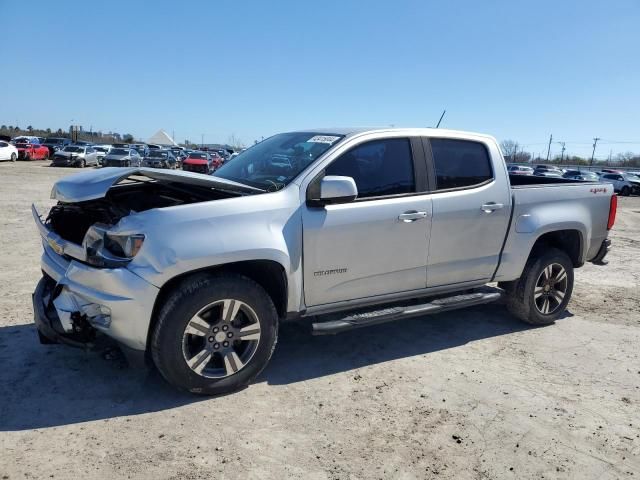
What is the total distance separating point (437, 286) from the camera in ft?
14.6

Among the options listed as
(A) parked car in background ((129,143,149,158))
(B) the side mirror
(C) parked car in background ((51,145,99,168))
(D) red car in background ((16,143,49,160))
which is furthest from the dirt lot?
(D) red car in background ((16,143,49,160))

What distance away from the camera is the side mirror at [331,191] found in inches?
141

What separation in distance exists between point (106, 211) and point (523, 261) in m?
3.82

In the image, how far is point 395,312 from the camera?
161 inches

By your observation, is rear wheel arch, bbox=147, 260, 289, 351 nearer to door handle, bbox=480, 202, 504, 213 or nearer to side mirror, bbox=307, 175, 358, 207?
side mirror, bbox=307, 175, 358, 207

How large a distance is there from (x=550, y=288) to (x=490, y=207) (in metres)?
1.33

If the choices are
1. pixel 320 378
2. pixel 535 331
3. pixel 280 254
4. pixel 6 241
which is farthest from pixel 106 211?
pixel 6 241

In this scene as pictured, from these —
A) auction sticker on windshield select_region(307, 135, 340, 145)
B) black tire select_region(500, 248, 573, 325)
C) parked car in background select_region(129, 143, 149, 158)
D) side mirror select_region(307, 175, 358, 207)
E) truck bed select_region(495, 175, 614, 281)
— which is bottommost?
Answer: parked car in background select_region(129, 143, 149, 158)

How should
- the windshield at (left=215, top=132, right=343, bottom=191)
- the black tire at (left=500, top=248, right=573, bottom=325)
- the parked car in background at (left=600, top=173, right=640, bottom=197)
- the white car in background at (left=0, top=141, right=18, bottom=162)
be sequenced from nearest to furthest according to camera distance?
Answer: the windshield at (left=215, top=132, right=343, bottom=191)
the black tire at (left=500, top=248, right=573, bottom=325)
the white car in background at (left=0, top=141, right=18, bottom=162)
the parked car in background at (left=600, top=173, right=640, bottom=197)

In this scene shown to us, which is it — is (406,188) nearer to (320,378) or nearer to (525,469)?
(320,378)

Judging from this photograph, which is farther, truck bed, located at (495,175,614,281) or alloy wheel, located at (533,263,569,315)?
alloy wheel, located at (533,263,569,315)

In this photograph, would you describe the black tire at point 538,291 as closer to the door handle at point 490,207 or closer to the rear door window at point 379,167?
the door handle at point 490,207

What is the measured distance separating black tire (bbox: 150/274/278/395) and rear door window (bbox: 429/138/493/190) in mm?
1933

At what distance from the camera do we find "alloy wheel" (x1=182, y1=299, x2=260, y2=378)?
3.35 m
